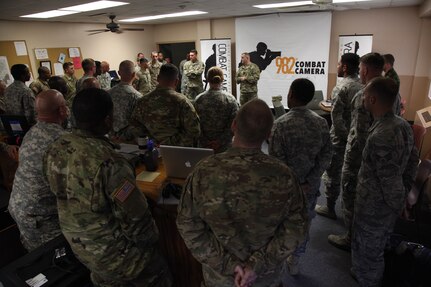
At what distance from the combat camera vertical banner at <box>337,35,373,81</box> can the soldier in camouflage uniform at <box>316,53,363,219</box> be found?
369cm

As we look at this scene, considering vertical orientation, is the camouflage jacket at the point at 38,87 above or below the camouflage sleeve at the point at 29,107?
above

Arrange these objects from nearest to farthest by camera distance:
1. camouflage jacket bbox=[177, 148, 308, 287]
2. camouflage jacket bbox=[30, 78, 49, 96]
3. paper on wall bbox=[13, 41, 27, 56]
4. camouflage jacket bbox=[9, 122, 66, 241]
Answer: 1. camouflage jacket bbox=[177, 148, 308, 287]
2. camouflage jacket bbox=[9, 122, 66, 241]
3. camouflage jacket bbox=[30, 78, 49, 96]
4. paper on wall bbox=[13, 41, 27, 56]

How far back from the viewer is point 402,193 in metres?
1.78

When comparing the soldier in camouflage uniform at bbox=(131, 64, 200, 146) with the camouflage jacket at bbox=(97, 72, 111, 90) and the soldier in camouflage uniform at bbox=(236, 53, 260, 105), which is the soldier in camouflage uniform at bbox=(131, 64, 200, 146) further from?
the camouflage jacket at bbox=(97, 72, 111, 90)

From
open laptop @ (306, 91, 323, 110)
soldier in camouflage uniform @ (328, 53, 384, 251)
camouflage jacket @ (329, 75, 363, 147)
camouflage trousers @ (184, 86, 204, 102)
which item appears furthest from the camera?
camouflage trousers @ (184, 86, 204, 102)

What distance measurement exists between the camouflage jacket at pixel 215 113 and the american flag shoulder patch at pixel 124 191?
1976mm

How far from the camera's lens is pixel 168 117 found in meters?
2.60

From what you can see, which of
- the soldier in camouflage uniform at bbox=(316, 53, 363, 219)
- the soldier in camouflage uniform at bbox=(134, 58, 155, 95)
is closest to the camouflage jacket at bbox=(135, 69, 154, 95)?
the soldier in camouflage uniform at bbox=(134, 58, 155, 95)

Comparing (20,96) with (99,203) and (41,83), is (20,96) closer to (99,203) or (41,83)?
(41,83)

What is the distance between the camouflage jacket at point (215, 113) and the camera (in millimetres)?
3188

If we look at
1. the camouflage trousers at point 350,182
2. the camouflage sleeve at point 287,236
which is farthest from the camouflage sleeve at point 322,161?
the camouflage sleeve at point 287,236

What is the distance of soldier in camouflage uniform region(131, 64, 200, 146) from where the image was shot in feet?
8.50

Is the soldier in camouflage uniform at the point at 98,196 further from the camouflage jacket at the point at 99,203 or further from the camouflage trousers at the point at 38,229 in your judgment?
the camouflage trousers at the point at 38,229

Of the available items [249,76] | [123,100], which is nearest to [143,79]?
[249,76]
